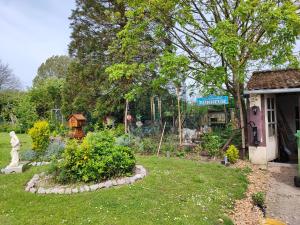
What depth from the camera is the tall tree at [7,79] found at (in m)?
41.6

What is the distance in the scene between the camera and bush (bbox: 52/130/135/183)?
641 centimetres

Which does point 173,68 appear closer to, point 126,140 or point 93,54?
point 126,140

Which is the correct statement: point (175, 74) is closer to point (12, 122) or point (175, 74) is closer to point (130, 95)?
point (130, 95)

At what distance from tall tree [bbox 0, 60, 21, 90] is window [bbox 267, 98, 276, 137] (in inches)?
1563

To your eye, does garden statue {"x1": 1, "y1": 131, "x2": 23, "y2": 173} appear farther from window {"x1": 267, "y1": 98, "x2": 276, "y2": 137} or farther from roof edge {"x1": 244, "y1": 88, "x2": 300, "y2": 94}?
window {"x1": 267, "y1": 98, "x2": 276, "y2": 137}

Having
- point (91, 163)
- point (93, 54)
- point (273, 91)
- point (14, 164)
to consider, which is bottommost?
point (14, 164)

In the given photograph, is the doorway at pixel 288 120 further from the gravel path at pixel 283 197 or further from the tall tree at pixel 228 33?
the gravel path at pixel 283 197

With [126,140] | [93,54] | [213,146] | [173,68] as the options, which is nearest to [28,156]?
[126,140]

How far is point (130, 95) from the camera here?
38.1ft

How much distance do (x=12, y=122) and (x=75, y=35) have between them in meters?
12.7

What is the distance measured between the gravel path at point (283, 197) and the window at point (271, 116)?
1.57m

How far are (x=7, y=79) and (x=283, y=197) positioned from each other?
43369 millimetres

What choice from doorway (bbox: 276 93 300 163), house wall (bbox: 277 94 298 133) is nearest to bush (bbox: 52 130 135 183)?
doorway (bbox: 276 93 300 163)

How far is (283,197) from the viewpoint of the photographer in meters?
6.46
